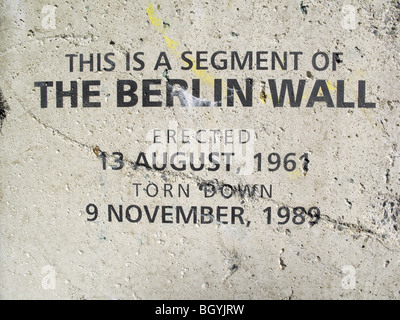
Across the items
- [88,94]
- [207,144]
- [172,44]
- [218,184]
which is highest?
[172,44]

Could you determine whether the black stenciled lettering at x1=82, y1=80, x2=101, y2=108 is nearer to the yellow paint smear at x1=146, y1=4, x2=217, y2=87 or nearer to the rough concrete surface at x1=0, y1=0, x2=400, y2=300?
the rough concrete surface at x1=0, y1=0, x2=400, y2=300

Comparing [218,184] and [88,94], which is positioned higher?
[88,94]

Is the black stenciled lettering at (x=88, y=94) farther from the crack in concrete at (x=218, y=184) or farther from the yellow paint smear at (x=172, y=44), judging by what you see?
the yellow paint smear at (x=172, y=44)

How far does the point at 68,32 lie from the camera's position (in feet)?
5.54

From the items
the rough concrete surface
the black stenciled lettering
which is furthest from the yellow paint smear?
the black stenciled lettering

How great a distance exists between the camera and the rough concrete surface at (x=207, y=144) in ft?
5.33

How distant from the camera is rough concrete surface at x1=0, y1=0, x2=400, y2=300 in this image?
1626 mm

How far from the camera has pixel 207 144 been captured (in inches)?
65.1

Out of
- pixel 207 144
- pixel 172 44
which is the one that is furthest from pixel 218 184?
pixel 172 44

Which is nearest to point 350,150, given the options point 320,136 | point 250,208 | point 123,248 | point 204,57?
point 320,136

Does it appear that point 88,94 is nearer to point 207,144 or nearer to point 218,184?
point 207,144

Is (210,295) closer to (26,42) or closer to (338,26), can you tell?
(338,26)

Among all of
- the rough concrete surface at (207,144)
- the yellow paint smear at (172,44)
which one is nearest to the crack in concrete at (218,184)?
the rough concrete surface at (207,144)

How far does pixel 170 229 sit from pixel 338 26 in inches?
57.6
